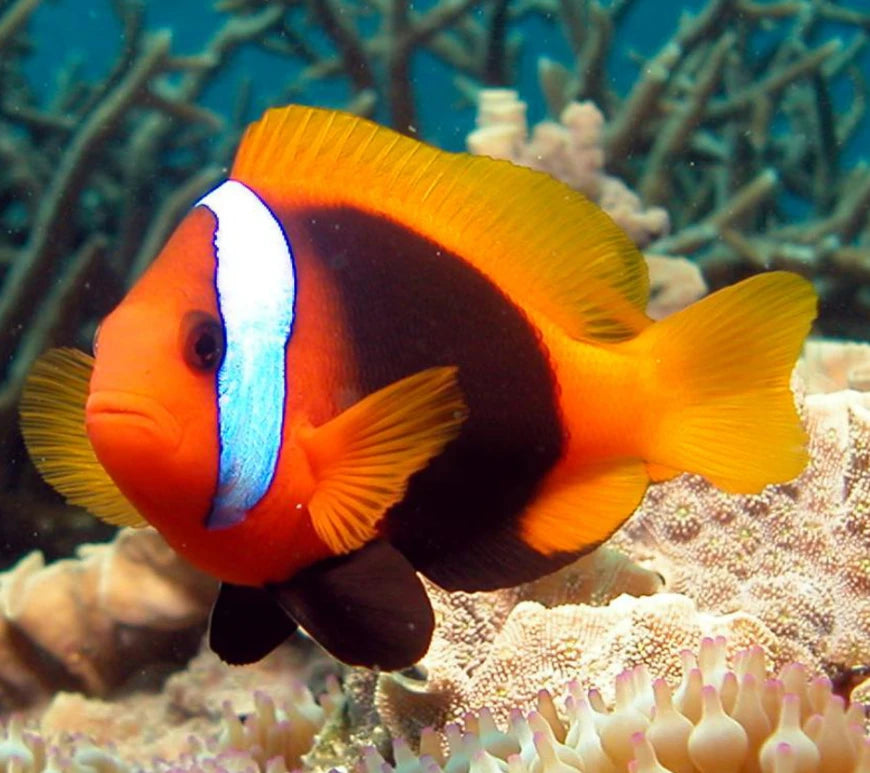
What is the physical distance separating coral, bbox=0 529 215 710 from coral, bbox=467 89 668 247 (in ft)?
5.13

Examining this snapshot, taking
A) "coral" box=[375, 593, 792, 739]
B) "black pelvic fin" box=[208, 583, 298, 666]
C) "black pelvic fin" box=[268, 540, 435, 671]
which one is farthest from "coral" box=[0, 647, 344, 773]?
"black pelvic fin" box=[268, 540, 435, 671]

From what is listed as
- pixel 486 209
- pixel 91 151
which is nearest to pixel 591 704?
pixel 486 209

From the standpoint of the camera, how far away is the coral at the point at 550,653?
1.35 metres

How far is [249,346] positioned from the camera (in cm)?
87

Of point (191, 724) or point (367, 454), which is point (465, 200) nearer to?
point (367, 454)

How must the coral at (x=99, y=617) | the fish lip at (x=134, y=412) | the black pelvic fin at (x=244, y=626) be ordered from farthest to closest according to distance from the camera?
the coral at (x=99, y=617) < the black pelvic fin at (x=244, y=626) < the fish lip at (x=134, y=412)

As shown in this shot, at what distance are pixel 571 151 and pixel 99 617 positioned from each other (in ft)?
6.26

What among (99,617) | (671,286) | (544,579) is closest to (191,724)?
(99,617)

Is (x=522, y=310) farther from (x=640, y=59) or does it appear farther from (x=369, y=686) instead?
(x=640, y=59)

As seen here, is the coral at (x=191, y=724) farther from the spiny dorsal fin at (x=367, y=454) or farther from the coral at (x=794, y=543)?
the spiny dorsal fin at (x=367, y=454)

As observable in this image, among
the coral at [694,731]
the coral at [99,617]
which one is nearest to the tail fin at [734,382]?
the coral at [694,731]

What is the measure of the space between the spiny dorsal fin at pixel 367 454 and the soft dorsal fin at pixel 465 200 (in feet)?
0.57

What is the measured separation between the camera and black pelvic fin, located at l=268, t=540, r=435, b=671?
0.95m

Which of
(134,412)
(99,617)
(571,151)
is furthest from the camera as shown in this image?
(571,151)
